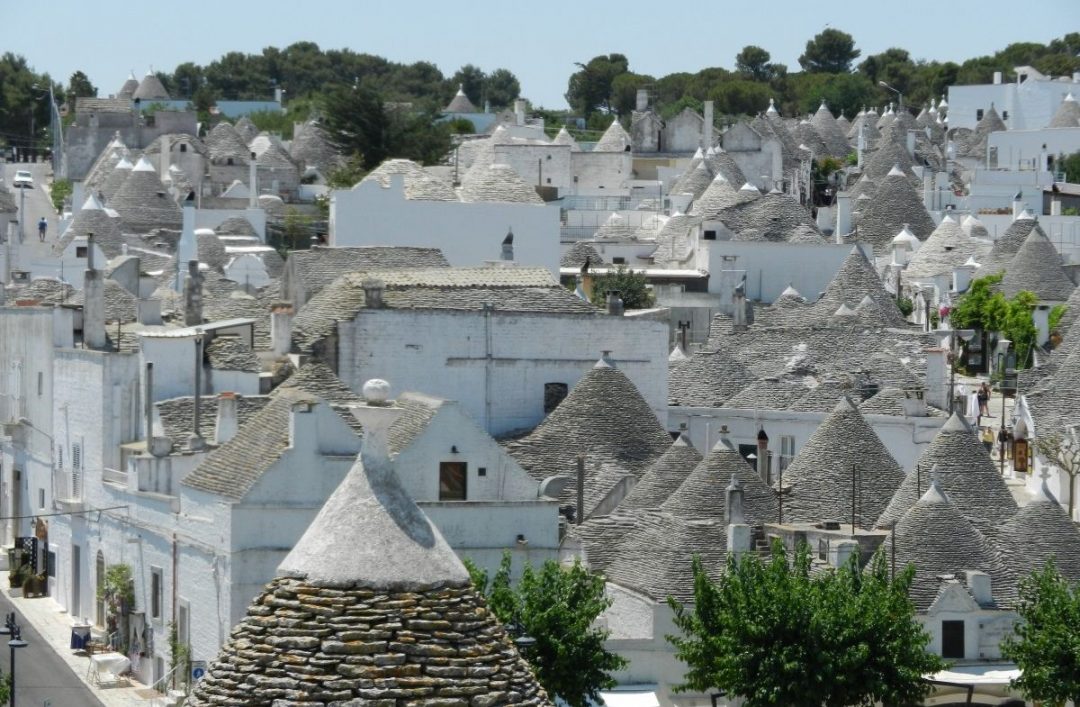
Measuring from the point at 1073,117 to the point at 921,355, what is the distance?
6384cm

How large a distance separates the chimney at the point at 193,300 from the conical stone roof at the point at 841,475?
33.1ft

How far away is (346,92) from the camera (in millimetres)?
92688

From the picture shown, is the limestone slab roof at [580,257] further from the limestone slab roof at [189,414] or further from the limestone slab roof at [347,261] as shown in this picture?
the limestone slab roof at [189,414]

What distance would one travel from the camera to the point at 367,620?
13.0 metres

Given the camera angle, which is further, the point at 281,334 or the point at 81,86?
the point at 81,86

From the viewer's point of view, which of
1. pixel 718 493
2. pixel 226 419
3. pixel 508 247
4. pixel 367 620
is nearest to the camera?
pixel 367 620

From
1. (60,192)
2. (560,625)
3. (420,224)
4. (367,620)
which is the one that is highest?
(60,192)

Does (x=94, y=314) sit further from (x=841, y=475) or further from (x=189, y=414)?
(x=841, y=475)

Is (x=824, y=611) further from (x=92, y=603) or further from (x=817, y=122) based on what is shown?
(x=817, y=122)

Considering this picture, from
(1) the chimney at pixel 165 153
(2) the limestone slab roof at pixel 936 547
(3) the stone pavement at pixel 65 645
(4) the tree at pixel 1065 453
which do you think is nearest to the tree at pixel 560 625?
(3) the stone pavement at pixel 65 645

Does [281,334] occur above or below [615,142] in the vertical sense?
below

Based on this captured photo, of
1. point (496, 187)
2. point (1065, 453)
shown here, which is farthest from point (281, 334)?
point (496, 187)

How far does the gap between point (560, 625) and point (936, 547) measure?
809cm

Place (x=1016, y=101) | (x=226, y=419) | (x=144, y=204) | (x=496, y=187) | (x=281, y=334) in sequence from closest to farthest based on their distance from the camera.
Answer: (x=226, y=419)
(x=281, y=334)
(x=496, y=187)
(x=144, y=204)
(x=1016, y=101)
